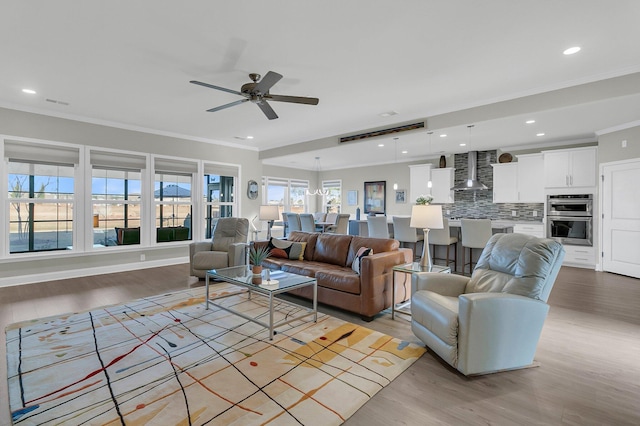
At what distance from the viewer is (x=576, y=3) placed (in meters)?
2.34

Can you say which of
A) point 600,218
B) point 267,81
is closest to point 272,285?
point 267,81

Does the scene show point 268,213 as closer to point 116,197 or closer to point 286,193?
point 116,197

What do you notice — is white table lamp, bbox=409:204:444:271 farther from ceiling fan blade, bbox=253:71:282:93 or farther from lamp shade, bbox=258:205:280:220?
lamp shade, bbox=258:205:280:220

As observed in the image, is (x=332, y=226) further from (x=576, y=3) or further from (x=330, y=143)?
(x=576, y=3)

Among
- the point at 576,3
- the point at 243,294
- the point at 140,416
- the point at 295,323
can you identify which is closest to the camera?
the point at 140,416

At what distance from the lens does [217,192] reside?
294 inches

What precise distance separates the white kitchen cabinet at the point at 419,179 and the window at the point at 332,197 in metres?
2.96

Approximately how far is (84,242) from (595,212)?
9.50 m

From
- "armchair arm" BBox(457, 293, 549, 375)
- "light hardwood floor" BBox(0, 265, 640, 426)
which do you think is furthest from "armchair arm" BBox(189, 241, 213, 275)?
"armchair arm" BBox(457, 293, 549, 375)

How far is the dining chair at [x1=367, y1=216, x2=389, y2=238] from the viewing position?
603cm

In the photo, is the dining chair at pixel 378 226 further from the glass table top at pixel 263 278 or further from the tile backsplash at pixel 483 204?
the tile backsplash at pixel 483 204

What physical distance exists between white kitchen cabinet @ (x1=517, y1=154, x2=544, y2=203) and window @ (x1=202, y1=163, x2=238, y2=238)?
6.65 metres

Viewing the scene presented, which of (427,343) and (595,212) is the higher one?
(595,212)

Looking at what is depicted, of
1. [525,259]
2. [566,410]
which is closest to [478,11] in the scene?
[525,259]
